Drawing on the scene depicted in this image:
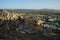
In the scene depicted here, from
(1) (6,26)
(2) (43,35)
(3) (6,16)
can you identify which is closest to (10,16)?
(3) (6,16)

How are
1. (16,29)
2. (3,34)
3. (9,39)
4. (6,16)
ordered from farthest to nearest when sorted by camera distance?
(6,16) < (16,29) < (3,34) < (9,39)

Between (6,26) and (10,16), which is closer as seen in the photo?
(6,26)

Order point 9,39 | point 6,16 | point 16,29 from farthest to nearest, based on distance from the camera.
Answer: point 6,16
point 16,29
point 9,39

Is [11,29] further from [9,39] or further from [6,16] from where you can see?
[6,16]

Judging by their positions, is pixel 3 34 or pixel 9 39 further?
pixel 3 34

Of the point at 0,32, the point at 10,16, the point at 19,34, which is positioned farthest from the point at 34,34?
the point at 10,16

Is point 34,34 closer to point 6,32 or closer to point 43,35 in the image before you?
point 43,35

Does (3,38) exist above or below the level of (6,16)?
below

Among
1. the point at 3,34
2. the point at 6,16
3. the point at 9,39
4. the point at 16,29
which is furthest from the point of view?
the point at 6,16

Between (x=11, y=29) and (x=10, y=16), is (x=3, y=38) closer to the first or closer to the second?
(x=11, y=29)
